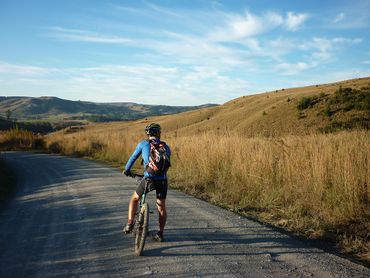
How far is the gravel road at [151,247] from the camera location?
192 inches

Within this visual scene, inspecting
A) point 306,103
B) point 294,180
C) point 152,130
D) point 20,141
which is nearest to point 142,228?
point 152,130

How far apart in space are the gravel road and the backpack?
1.22 m

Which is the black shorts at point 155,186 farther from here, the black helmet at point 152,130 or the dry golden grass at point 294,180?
the dry golden grass at point 294,180

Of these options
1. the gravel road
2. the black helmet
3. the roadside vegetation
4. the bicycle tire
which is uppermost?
the black helmet

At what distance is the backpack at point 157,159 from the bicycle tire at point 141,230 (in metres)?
0.57

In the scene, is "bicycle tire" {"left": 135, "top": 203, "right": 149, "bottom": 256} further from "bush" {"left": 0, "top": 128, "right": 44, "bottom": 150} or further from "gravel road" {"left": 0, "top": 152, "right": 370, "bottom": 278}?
"bush" {"left": 0, "top": 128, "right": 44, "bottom": 150}

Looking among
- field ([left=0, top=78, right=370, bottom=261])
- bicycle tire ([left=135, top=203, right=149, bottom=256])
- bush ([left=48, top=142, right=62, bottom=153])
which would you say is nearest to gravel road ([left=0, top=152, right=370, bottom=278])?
bicycle tire ([left=135, top=203, right=149, bottom=256])

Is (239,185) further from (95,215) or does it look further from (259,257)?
(259,257)

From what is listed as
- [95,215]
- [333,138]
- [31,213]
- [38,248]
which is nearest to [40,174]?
[31,213]

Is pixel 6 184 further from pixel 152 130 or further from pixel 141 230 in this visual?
pixel 152 130

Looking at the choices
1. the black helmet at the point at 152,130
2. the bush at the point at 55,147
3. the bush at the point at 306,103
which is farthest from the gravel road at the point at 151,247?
the bush at the point at 306,103

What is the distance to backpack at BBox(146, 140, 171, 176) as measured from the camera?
5695 mm

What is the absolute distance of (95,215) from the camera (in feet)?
26.1

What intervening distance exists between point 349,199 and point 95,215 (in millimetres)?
5109
